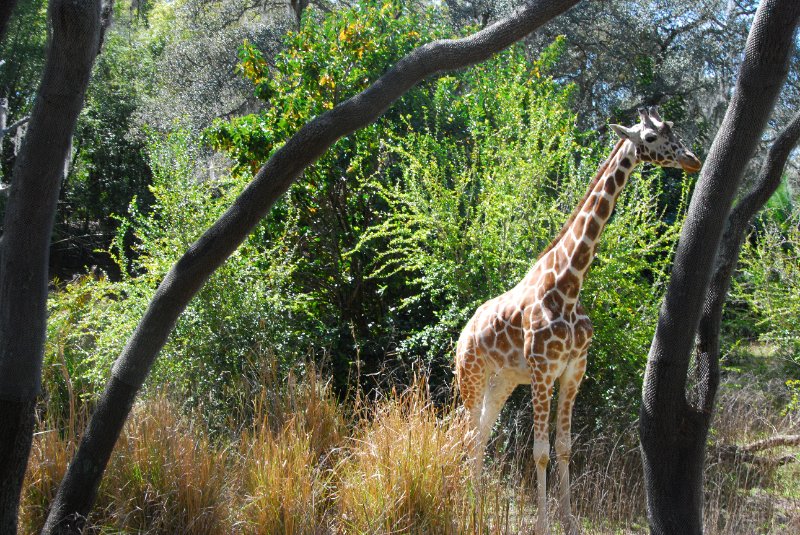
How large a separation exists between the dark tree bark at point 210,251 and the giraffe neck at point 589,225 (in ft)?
3.87

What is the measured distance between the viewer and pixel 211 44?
19.5m

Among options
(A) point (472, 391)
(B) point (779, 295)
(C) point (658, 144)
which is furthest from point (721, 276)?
(B) point (779, 295)

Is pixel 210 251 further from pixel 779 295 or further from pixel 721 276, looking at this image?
pixel 779 295

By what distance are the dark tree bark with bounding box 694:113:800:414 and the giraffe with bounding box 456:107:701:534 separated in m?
0.39

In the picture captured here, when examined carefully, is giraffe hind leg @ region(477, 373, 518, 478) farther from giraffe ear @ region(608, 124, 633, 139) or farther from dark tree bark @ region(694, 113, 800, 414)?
giraffe ear @ region(608, 124, 633, 139)

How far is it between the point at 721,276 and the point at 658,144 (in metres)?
0.90

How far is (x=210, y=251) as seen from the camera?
4.29 meters

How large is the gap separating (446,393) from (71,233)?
46.5 ft

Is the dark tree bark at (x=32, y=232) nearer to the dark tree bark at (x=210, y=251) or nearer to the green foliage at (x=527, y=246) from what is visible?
the dark tree bark at (x=210, y=251)

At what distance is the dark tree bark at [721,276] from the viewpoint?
14.3 feet

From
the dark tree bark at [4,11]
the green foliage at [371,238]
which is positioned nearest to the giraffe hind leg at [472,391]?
the green foliage at [371,238]

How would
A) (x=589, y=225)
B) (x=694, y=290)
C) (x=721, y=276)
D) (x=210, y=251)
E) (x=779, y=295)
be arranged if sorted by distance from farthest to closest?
(x=779, y=295), (x=589, y=225), (x=721, y=276), (x=210, y=251), (x=694, y=290)

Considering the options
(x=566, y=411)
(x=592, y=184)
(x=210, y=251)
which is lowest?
(x=566, y=411)

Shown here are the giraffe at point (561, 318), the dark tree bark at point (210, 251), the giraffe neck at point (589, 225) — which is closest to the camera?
the dark tree bark at point (210, 251)
